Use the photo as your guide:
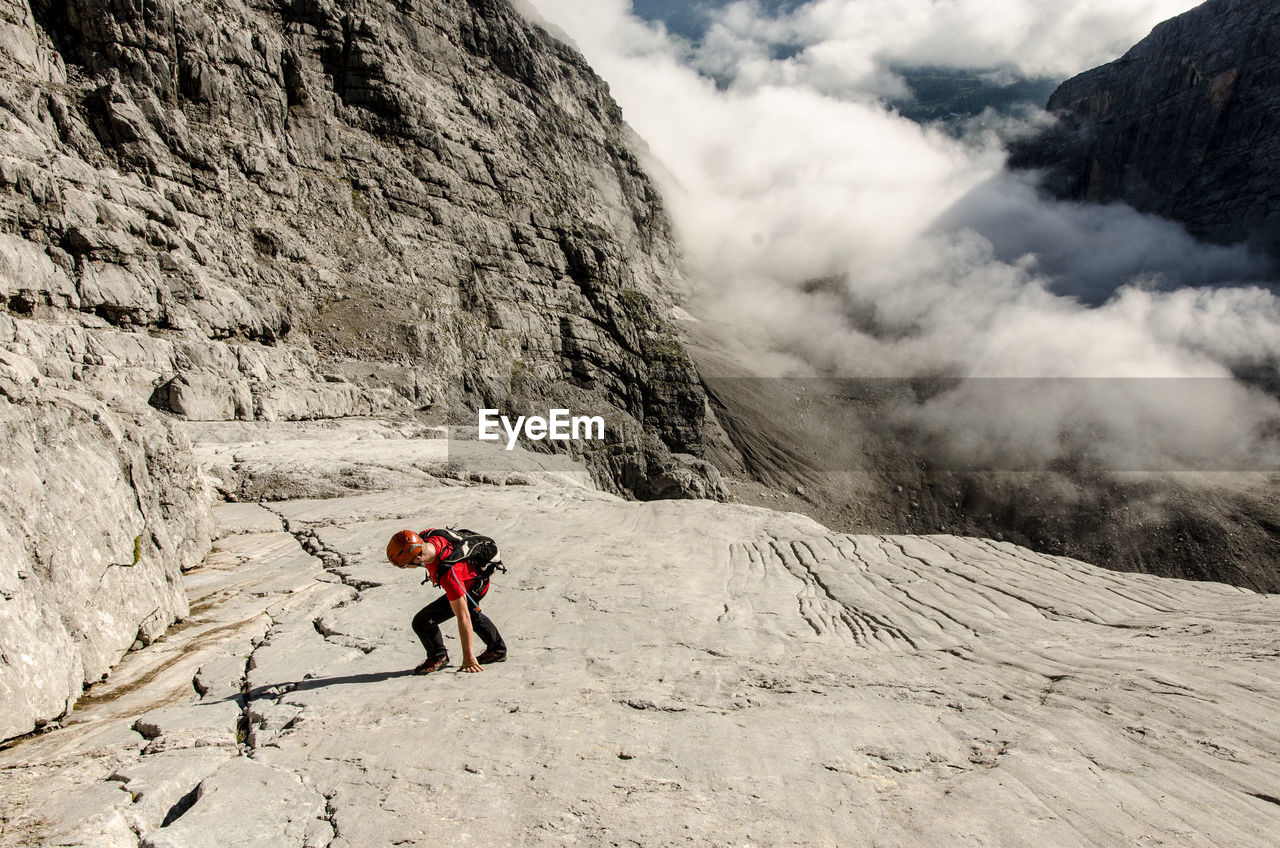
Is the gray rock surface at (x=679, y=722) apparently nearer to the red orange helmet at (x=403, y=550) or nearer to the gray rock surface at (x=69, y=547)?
the gray rock surface at (x=69, y=547)

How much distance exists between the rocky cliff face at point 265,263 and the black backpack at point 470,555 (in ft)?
10.5

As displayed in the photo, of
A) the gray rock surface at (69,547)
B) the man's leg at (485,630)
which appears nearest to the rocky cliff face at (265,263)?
the gray rock surface at (69,547)

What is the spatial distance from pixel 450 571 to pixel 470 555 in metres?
0.38

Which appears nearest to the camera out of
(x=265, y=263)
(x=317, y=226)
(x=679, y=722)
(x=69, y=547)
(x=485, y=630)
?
(x=679, y=722)

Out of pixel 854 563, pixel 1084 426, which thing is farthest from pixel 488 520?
pixel 1084 426

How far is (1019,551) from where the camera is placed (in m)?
14.3

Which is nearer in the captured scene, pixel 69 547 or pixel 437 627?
pixel 69 547

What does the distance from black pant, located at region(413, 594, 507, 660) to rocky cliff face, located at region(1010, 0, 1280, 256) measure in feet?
414

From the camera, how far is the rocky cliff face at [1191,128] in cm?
9544

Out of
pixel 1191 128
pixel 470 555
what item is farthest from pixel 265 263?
pixel 1191 128

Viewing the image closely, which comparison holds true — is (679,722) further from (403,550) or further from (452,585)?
(403,550)

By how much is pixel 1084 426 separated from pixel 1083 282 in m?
47.2

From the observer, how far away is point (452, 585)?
6.54 m

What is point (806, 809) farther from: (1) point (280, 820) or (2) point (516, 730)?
(1) point (280, 820)
